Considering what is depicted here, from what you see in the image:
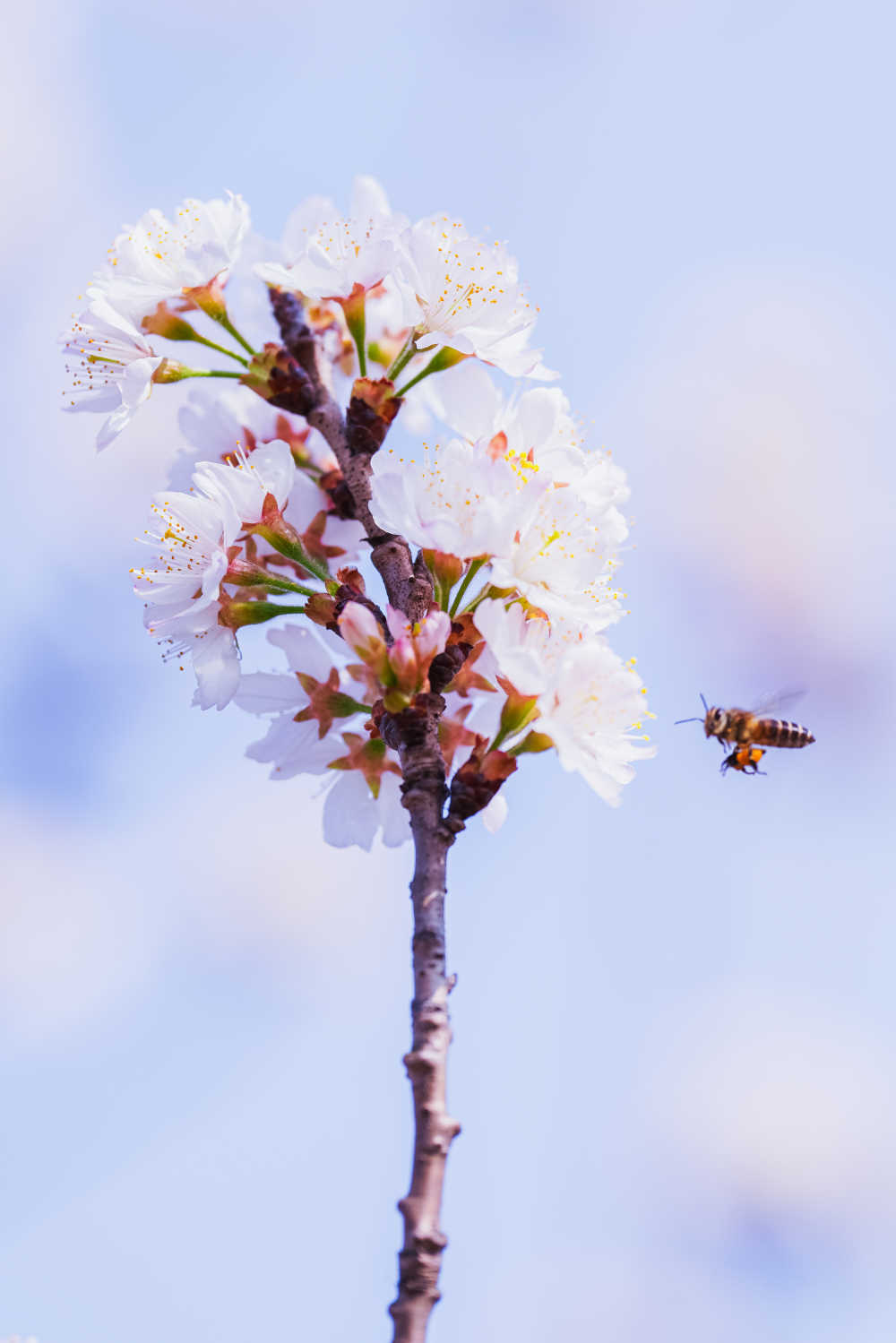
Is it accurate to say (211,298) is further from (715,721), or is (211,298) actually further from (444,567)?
(715,721)

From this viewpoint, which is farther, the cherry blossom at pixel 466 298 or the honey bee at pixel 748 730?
the honey bee at pixel 748 730

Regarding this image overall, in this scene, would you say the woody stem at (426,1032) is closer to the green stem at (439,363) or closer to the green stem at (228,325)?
the green stem at (439,363)

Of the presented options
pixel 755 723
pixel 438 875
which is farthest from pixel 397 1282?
pixel 755 723

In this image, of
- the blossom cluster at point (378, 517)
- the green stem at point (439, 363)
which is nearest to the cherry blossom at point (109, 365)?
the blossom cluster at point (378, 517)

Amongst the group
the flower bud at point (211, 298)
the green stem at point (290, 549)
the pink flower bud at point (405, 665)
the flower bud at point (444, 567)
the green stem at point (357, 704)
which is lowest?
the pink flower bud at point (405, 665)

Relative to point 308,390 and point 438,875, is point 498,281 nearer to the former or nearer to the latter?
point 308,390

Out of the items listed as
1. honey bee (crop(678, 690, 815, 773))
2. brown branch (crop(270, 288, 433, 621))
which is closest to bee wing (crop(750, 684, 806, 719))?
honey bee (crop(678, 690, 815, 773))

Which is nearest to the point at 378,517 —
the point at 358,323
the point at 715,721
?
the point at 358,323
